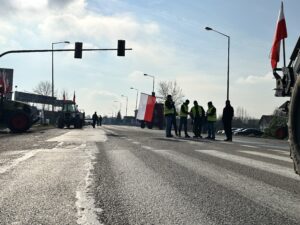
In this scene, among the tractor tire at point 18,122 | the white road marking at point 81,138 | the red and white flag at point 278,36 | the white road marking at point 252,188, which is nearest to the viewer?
the white road marking at point 252,188

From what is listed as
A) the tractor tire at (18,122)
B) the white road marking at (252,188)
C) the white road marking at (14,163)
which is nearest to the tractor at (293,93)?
the white road marking at (252,188)

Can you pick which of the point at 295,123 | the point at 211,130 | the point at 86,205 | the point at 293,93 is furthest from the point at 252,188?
the point at 211,130

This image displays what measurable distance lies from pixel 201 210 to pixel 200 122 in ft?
56.2

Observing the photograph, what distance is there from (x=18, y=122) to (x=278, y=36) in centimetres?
1809

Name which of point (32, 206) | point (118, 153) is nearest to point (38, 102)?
point (118, 153)

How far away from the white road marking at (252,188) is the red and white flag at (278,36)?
2.22 metres

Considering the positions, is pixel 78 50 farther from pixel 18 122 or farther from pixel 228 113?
pixel 228 113

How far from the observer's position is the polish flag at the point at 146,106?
1678 inches

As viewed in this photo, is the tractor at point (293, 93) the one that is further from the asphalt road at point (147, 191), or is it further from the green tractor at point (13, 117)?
the green tractor at point (13, 117)

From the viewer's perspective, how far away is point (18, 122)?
81.6ft

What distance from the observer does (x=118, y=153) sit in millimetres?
11125

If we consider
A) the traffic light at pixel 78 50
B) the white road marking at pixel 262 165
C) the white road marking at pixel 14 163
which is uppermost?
the traffic light at pixel 78 50

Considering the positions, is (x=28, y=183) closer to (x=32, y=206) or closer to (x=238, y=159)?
(x=32, y=206)

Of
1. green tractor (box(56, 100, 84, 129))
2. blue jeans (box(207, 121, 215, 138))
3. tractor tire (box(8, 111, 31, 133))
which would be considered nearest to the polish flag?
green tractor (box(56, 100, 84, 129))
